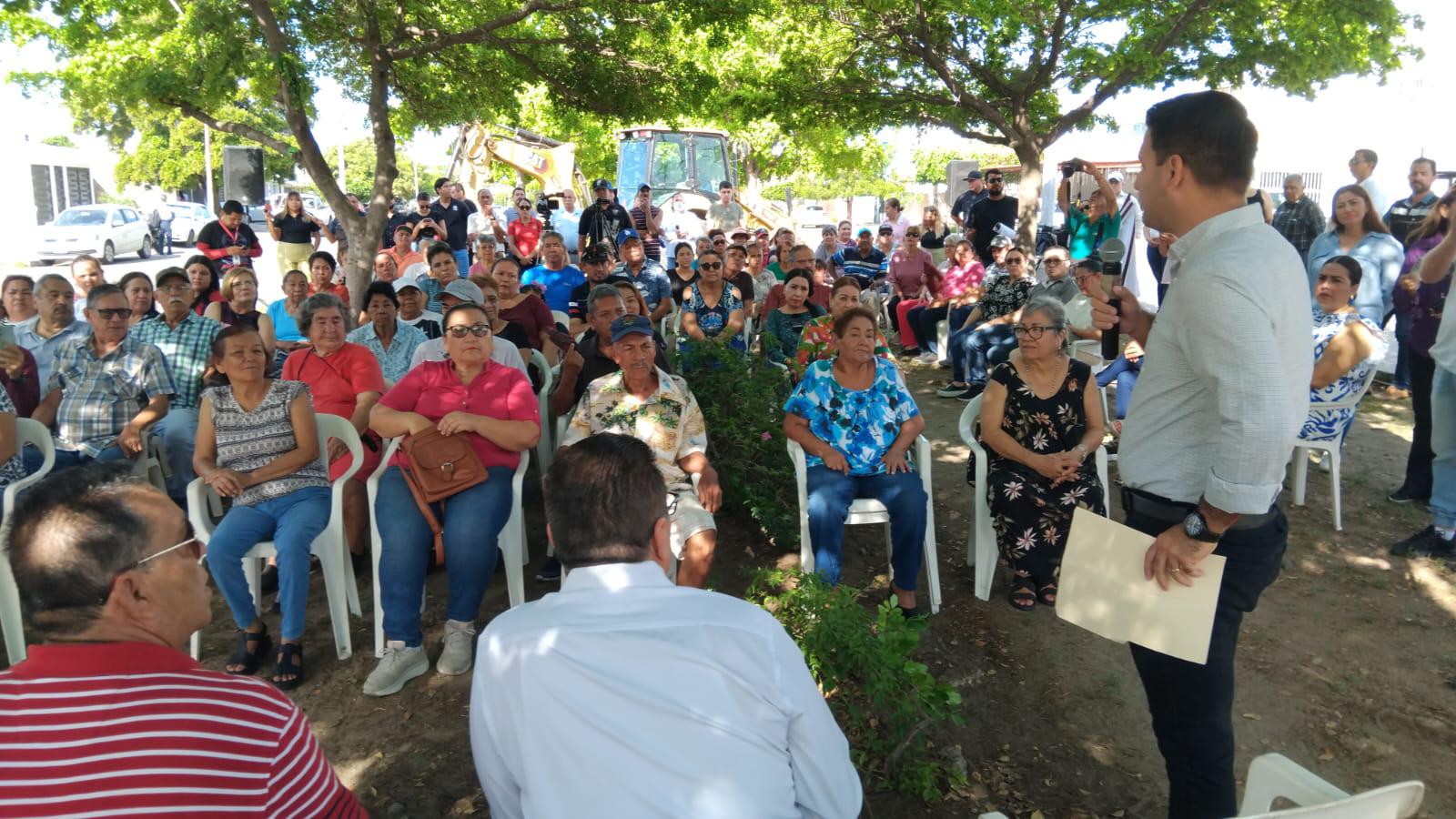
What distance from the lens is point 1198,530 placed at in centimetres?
181

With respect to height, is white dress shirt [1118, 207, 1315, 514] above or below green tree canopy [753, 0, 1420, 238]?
A: below

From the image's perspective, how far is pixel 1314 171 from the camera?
17.2m

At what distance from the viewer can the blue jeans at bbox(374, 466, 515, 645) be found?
352 centimetres

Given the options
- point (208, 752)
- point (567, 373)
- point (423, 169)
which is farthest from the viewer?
point (423, 169)

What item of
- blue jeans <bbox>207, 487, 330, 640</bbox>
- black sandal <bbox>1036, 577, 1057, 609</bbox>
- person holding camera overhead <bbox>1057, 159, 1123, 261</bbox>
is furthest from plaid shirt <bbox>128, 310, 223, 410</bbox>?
person holding camera overhead <bbox>1057, 159, 1123, 261</bbox>

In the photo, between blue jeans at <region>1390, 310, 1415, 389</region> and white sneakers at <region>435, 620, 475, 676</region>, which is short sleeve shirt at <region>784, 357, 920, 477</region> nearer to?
white sneakers at <region>435, 620, 475, 676</region>

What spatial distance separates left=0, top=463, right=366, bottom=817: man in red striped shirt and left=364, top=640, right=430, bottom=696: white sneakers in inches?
75.4

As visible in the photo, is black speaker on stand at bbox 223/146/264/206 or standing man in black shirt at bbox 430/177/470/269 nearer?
standing man in black shirt at bbox 430/177/470/269

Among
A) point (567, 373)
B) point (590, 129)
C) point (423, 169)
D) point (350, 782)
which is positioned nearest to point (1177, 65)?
point (567, 373)

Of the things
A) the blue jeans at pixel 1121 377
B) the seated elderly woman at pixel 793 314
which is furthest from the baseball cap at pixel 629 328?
the blue jeans at pixel 1121 377

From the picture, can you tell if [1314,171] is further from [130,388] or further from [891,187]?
[891,187]

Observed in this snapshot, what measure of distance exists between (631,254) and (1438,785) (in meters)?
6.80

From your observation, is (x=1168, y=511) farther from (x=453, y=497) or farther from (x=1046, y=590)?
(x=453, y=497)

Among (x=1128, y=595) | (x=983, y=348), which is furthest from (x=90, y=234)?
(x=1128, y=595)
